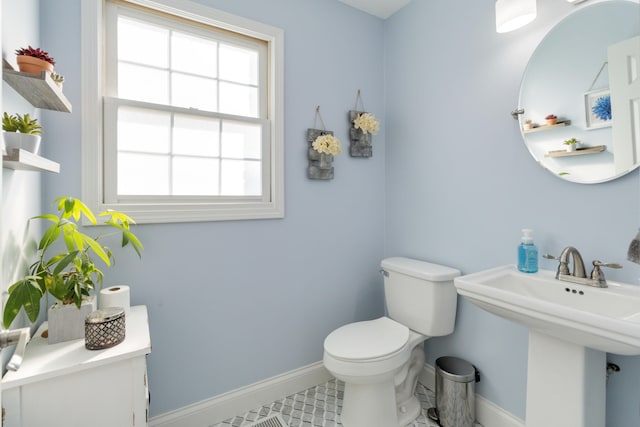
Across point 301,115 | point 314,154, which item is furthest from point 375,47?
point 314,154

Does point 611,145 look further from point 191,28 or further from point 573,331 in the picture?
point 191,28

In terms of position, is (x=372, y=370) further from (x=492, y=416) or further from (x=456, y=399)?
(x=492, y=416)

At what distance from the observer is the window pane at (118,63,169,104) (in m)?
1.61

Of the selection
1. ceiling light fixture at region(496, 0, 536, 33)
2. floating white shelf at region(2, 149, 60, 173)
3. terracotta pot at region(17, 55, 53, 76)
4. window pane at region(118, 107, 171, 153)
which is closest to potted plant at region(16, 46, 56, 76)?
terracotta pot at region(17, 55, 53, 76)

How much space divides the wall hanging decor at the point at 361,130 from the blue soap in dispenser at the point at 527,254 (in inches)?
42.4

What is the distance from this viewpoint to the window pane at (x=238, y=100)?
188 centimetres

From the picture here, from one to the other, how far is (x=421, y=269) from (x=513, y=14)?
1.29 metres

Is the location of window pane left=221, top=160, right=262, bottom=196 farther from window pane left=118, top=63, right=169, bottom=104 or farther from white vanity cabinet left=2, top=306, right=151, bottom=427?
white vanity cabinet left=2, top=306, right=151, bottom=427

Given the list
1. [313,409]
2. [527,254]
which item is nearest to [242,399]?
[313,409]

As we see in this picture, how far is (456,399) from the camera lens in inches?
66.3

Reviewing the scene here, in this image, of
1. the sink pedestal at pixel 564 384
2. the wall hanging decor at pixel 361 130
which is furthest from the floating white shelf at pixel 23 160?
the sink pedestal at pixel 564 384

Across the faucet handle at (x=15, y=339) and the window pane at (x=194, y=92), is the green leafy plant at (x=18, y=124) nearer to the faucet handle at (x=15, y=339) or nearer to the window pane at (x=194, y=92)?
the faucet handle at (x=15, y=339)

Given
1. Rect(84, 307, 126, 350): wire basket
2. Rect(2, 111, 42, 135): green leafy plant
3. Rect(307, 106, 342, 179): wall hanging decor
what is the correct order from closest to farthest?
Rect(2, 111, 42, 135): green leafy plant < Rect(84, 307, 126, 350): wire basket < Rect(307, 106, 342, 179): wall hanging decor

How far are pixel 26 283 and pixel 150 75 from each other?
3.87 ft
